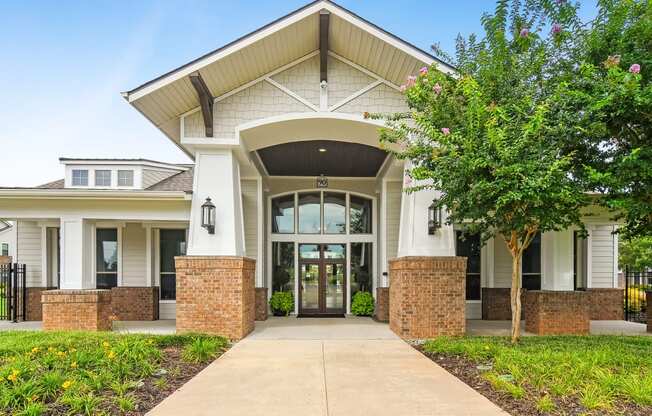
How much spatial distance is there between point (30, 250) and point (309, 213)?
8754 mm

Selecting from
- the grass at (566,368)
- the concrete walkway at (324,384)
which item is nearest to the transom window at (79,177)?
the concrete walkway at (324,384)

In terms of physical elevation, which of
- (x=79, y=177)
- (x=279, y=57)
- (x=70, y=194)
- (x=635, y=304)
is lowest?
(x=635, y=304)

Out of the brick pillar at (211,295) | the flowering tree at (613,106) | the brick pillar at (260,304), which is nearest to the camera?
the flowering tree at (613,106)

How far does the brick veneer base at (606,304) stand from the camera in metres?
13.8

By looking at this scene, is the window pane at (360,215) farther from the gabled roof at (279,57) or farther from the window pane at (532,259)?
the gabled roof at (279,57)

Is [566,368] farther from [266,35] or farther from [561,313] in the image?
[266,35]

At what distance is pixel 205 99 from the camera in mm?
9133

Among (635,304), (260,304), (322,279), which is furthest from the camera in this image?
(635,304)

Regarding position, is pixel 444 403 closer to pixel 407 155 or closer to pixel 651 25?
pixel 407 155

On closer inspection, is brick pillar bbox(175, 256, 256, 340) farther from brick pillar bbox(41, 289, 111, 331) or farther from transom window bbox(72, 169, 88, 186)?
transom window bbox(72, 169, 88, 186)

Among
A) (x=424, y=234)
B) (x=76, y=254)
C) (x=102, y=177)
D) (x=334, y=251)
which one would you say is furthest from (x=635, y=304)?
(x=102, y=177)

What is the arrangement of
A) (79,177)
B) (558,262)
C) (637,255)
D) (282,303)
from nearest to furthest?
(558,262)
(282,303)
(79,177)
(637,255)

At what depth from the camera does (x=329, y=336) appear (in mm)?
9609

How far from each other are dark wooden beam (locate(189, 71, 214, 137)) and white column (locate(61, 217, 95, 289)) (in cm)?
401
